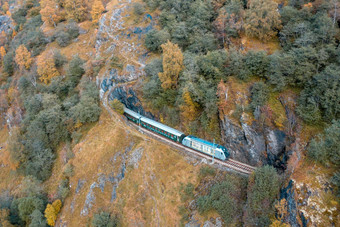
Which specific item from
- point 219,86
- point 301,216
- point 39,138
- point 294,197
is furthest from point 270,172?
point 39,138

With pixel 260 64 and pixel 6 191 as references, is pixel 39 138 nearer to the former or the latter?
pixel 6 191

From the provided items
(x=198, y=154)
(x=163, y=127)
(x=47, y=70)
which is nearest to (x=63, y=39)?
(x=47, y=70)

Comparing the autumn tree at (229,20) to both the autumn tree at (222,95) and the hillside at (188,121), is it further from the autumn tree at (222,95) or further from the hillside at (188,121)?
the autumn tree at (222,95)

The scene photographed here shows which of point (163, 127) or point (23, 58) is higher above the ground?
point (23, 58)

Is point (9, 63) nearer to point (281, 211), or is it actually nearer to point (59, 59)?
point (59, 59)

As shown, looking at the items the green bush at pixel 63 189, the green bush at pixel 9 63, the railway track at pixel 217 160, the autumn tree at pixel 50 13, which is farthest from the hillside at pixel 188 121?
the autumn tree at pixel 50 13
